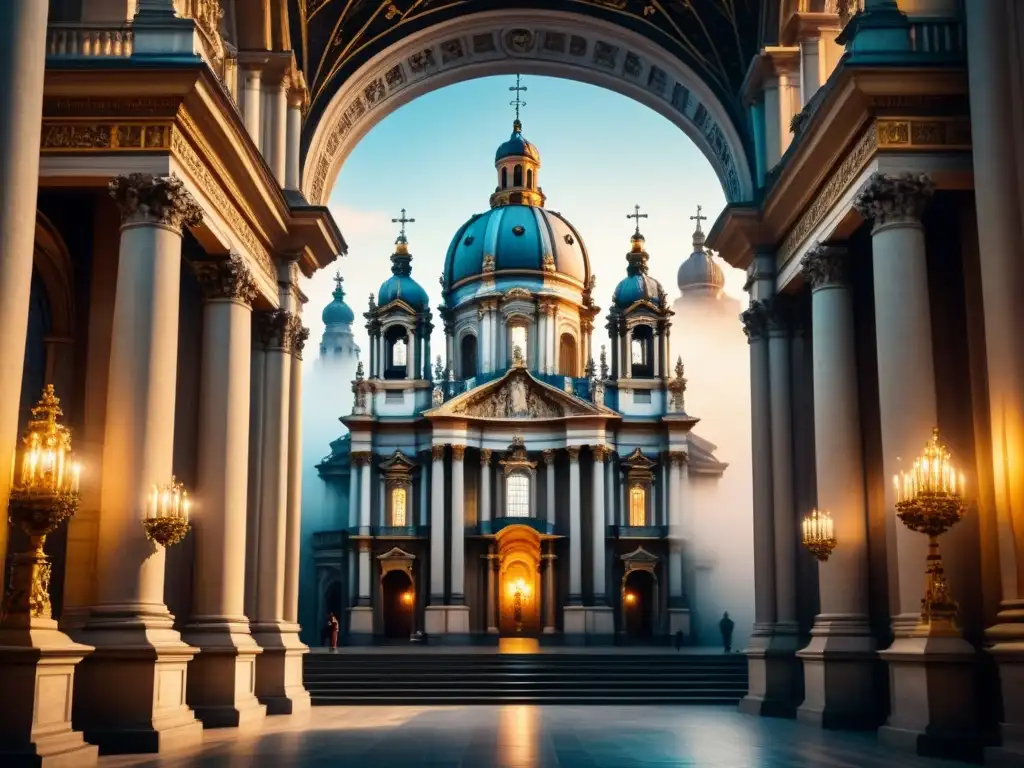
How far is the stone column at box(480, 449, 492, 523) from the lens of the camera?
5478 cm

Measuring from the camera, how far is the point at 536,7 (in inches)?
1065

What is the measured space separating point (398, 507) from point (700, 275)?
42410mm

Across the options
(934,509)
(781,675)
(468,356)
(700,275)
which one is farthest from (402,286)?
(934,509)

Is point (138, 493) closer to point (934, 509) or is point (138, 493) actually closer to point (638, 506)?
point (934, 509)

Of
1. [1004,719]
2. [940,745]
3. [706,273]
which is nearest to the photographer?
[1004,719]

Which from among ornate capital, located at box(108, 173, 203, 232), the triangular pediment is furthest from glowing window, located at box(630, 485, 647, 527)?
ornate capital, located at box(108, 173, 203, 232)

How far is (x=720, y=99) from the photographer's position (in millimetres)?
26203

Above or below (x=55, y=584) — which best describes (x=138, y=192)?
above

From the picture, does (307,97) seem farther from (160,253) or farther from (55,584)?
(55,584)

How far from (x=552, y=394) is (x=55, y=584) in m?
38.9

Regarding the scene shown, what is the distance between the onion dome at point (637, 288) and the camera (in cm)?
6047

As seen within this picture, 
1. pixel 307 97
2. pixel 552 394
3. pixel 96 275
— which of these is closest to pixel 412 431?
pixel 552 394

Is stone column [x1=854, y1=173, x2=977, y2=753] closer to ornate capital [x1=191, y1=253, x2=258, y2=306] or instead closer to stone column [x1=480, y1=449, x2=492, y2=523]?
ornate capital [x1=191, y1=253, x2=258, y2=306]

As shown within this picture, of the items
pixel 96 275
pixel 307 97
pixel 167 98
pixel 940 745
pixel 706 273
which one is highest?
pixel 706 273
